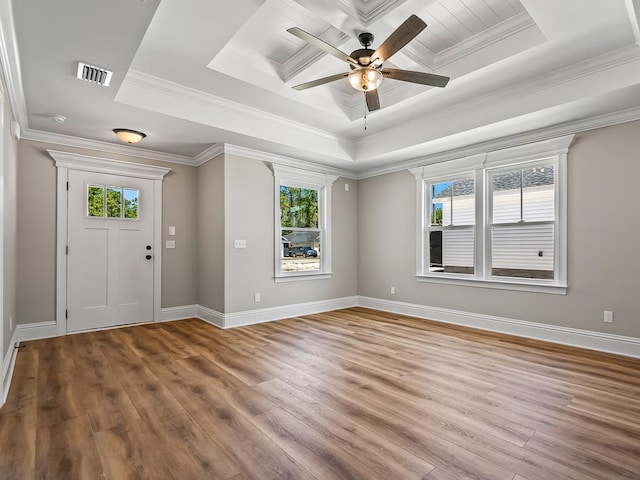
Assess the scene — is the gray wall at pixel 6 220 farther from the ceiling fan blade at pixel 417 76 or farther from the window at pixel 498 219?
the window at pixel 498 219

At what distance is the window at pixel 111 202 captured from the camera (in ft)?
15.3

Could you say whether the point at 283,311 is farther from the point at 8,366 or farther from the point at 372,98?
the point at 372,98

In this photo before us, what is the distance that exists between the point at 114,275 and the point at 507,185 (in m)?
5.65

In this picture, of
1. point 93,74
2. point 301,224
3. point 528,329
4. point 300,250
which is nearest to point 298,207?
point 301,224

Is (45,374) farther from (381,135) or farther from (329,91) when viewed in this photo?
(381,135)

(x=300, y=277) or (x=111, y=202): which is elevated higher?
(x=111, y=202)

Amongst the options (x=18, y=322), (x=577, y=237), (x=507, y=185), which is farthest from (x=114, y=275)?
(x=577, y=237)

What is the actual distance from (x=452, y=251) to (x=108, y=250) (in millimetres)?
5055

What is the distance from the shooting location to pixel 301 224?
18.9 ft

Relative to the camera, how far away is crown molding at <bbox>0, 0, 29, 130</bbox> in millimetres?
2121

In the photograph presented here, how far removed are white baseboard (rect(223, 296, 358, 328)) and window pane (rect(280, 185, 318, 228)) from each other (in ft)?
4.47

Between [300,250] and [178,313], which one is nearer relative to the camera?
[178,313]

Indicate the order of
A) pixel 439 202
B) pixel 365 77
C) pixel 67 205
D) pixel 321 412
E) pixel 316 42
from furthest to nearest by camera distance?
pixel 439 202 < pixel 67 205 < pixel 365 77 < pixel 316 42 < pixel 321 412

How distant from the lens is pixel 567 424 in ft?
7.14
